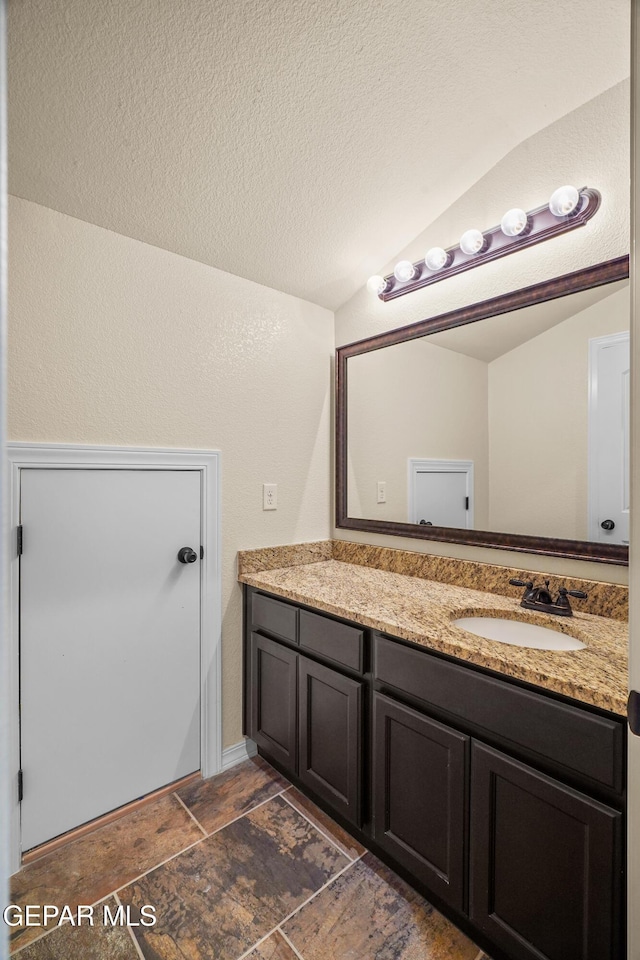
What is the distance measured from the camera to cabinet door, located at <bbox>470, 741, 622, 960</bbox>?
100 centimetres

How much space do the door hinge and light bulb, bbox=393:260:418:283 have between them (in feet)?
5.80

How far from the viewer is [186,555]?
192 cm

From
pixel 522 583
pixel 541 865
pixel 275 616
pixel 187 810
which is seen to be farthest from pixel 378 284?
pixel 187 810

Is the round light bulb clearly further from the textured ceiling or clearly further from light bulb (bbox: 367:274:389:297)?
light bulb (bbox: 367:274:389:297)

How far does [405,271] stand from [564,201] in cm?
66

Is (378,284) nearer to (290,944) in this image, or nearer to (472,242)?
(472,242)

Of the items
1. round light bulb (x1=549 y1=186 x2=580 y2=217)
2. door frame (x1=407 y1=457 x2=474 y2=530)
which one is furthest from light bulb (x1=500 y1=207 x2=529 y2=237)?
door frame (x1=407 y1=457 x2=474 y2=530)

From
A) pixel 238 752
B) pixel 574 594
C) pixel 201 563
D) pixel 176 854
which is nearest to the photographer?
pixel 574 594

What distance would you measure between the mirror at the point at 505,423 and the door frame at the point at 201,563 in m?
0.75

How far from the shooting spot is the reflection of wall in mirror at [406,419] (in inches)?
74.1

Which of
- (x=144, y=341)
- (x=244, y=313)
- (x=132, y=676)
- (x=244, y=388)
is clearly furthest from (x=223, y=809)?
(x=244, y=313)

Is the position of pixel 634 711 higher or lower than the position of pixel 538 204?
lower

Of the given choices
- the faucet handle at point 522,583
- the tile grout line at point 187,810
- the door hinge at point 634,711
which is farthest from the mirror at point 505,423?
the tile grout line at point 187,810

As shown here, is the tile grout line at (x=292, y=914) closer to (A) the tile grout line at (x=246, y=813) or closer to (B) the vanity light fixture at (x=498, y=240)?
(A) the tile grout line at (x=246, y=813)
